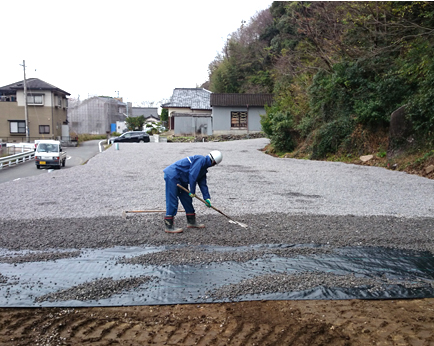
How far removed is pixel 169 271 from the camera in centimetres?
481

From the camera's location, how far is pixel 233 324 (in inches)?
142

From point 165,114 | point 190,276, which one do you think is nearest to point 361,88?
point 190,276

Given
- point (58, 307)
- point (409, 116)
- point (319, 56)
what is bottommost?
Result: point (58, 307)

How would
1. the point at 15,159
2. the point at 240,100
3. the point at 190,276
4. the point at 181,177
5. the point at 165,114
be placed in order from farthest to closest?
the point at 165,114 < the point at 240,100 < the point at 15,159 < the point at 181,177 < the point at 190,276

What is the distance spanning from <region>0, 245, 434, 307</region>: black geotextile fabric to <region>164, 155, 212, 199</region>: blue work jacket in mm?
1134

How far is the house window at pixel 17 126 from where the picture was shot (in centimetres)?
4284

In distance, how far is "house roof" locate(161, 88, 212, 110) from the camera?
1813 inches

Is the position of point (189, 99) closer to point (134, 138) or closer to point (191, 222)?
point (134, 138)

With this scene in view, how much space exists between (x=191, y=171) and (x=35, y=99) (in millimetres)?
42335

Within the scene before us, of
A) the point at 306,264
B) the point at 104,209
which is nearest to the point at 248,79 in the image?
the point at 104,209

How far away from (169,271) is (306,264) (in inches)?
67.5

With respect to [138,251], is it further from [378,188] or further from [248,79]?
[248,79]

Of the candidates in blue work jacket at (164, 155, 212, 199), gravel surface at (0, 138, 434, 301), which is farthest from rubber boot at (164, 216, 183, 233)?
blue work jacket at (164, 155, 212, 199)

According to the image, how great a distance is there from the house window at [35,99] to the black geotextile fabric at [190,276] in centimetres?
4183
